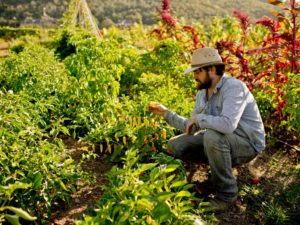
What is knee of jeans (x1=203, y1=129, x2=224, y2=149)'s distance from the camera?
9.61 feet

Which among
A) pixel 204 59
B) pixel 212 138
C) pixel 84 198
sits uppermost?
pixel 204 59

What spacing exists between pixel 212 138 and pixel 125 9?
42114mm

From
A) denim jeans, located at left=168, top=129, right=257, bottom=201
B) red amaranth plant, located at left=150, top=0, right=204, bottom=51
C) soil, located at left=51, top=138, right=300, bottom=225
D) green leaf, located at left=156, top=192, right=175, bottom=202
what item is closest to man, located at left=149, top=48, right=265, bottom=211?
denim jeans, located at left=168, top=129, right=257, bottom=201

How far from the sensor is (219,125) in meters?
2.89

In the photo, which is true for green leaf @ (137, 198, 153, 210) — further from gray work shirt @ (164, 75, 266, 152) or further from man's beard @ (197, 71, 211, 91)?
man's beard @ (197, 71, 211, 91)

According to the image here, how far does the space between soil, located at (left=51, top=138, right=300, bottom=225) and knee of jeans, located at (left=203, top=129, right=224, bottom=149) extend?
41 centimetres

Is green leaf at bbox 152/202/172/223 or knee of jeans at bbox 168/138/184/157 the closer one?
green leaf at bbox 152/202/172/223

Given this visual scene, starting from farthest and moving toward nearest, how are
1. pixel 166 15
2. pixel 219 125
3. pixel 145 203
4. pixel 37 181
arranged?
pixel 166 15
pixel 219 125
pixel 37 181
pixel 145 203

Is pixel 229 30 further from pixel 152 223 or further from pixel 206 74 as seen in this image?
pixel 152 223

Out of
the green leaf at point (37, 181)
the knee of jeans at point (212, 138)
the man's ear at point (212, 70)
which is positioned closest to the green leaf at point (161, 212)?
the green leaf at point (37, 181)

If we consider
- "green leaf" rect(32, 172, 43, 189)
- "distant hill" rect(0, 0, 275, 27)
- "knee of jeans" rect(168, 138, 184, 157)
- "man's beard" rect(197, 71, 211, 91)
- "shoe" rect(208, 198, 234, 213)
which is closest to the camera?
"green leaf" rect(32, 172, 43, 189)

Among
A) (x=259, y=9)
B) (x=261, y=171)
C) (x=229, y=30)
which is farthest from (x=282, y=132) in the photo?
(x=259, y=9)

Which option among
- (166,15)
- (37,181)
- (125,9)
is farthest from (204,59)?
(125,9)

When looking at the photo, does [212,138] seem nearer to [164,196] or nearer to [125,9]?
[164,196]
